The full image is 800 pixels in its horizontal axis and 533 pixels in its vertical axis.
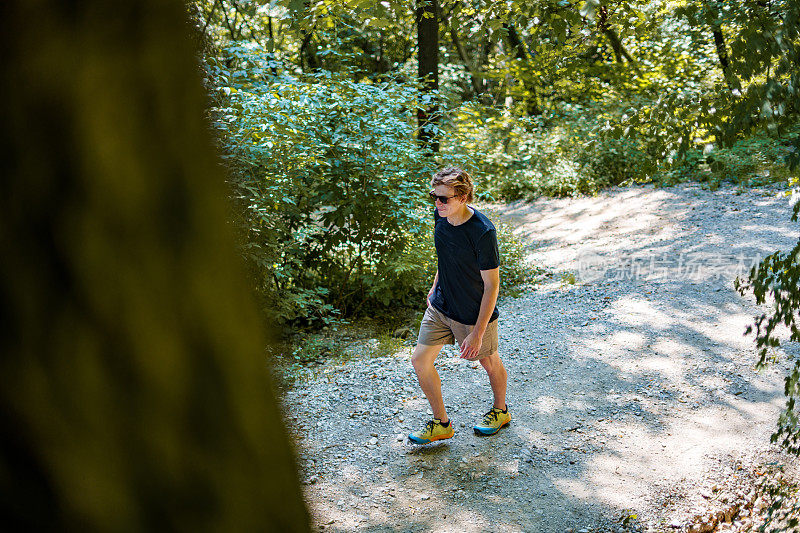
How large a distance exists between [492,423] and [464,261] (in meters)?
1.52

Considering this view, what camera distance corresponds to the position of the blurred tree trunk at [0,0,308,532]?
599 mm

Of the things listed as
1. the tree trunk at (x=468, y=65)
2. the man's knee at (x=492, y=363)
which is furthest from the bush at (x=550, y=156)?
the man's knee at (x=492, y=363)

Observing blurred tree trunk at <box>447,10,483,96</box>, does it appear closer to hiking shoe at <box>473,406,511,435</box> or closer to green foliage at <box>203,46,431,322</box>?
green foliage at <box>203,46,431,322</box>

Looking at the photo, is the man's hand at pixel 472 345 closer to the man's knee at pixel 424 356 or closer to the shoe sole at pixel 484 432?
the man's knee at pixel 424 356

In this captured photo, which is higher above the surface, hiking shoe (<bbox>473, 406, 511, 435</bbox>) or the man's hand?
the man's hand

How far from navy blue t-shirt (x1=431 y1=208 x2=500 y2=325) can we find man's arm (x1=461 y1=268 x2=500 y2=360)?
0.07 meters

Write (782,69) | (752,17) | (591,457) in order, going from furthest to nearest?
1. (591,457)
2. (752,17)
3. (782,69)

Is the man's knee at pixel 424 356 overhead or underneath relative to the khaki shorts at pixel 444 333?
underneath

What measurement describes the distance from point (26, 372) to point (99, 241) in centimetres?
14

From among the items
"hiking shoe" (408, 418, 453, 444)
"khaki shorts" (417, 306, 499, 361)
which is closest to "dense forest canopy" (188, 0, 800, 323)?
"khaki shorts" (417, 306, 499, 361)

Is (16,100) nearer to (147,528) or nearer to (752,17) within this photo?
(147,528)

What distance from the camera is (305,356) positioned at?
7211 mm

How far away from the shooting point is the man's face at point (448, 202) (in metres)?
4.25

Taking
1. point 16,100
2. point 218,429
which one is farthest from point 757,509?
point 16,100
